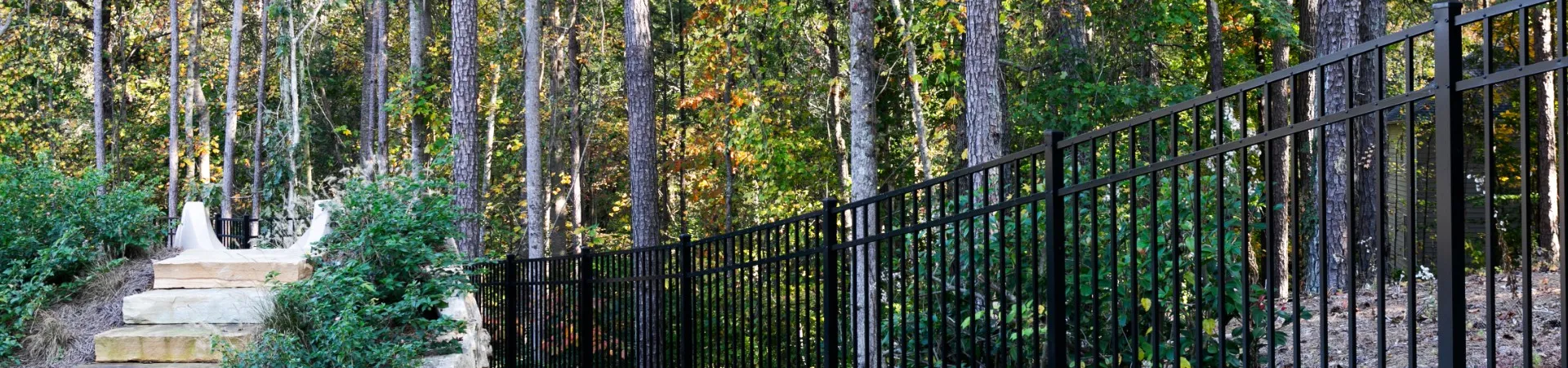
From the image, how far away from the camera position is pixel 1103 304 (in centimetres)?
557

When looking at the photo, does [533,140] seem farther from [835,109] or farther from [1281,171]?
[1281,171]

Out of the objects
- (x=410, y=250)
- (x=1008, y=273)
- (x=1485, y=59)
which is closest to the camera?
(x=1485, y=59)

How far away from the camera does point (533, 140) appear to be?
58.5 ft

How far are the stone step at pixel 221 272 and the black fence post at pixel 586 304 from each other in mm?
1942

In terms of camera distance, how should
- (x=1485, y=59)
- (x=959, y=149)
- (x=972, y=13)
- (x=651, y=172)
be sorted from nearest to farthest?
(x=1485, y=59) < (x=972, y=13) < (x=651, y=172) < (x=959, y=149)

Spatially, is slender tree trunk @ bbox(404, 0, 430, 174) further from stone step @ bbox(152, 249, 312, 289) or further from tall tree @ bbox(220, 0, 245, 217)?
stone step @ bbox(152, 249, 312, 289)

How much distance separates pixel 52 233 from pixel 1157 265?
7112mm

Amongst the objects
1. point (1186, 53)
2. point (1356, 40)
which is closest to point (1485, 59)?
point (1356, 40)

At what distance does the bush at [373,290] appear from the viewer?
5.89 meters

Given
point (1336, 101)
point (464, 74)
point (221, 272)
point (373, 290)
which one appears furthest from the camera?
point (464, 74)

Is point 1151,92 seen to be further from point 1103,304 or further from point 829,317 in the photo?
point 829,317

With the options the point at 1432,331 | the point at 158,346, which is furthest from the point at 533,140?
the point at 1432,331

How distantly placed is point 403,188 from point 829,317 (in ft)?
11.0

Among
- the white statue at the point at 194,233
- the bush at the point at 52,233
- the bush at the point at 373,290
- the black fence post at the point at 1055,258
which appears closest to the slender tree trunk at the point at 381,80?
the white statue at the point at 194,233
